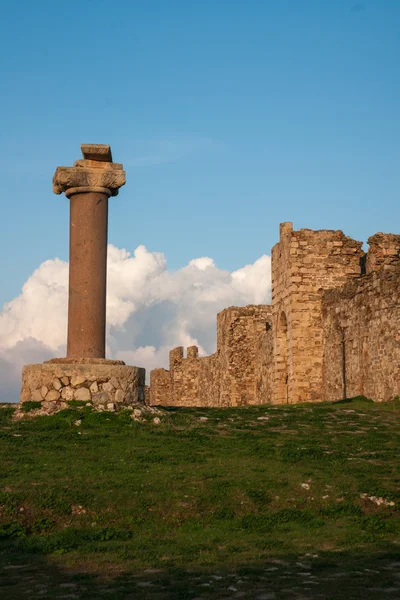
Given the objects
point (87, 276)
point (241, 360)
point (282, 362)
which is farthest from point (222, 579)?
point (241, 360)

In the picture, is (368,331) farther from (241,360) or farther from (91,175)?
(241,360)

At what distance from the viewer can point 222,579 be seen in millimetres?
7715

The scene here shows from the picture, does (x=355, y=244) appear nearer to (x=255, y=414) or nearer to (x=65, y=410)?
(x=255, y=414)

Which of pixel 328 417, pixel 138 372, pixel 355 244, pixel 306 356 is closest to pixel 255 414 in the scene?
pixel 328 417

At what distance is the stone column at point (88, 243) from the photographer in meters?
15.5

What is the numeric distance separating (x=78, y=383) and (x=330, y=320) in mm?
12350

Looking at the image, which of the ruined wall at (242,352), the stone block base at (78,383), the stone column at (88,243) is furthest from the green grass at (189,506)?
the ruined wall at (242,352)

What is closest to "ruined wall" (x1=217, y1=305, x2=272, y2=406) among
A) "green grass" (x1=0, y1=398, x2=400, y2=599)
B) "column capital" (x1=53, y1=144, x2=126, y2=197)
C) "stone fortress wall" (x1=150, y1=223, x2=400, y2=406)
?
Result: "stone fortress wall" (x1=150, y1=223, x2=400, y2=406)

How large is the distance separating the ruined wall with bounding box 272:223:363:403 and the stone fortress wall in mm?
32

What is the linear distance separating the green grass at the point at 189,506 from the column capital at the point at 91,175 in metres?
4.29

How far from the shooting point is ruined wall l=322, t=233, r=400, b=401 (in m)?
21.1

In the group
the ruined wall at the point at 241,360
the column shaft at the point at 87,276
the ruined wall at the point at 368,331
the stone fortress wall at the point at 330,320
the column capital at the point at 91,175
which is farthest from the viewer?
the ruined wall at the point at 241,360

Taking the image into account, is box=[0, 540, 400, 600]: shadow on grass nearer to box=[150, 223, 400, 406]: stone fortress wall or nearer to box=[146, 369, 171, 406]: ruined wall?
box=[150, 223, 400, 406]: stone fortress wall

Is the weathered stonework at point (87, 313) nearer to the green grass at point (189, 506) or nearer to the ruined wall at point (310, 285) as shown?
the green grass at point (189, 506)
